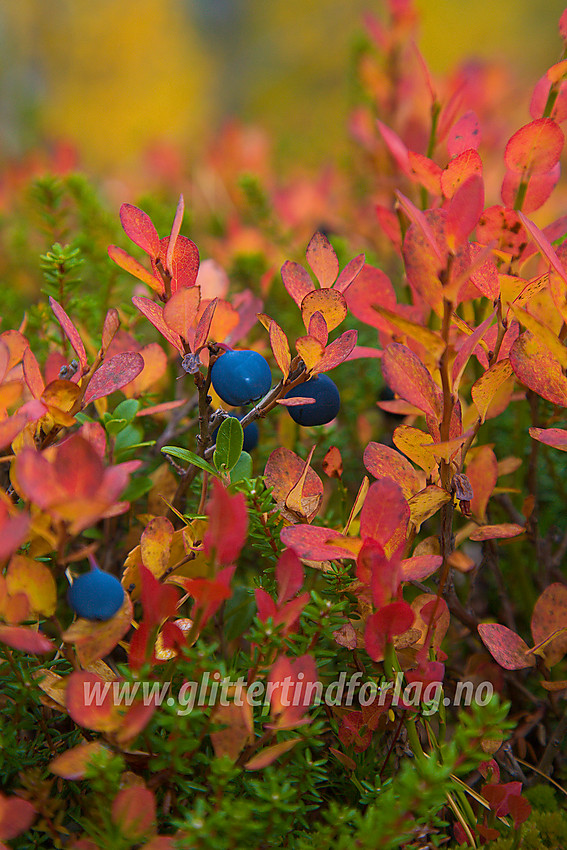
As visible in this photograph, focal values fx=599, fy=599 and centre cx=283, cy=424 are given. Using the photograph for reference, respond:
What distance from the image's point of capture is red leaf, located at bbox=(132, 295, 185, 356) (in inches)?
16.1

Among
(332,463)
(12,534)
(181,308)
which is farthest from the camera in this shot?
(332,463)

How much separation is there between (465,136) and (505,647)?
420 millimetres

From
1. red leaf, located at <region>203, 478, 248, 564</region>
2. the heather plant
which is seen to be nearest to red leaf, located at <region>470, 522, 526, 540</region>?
the heather plant

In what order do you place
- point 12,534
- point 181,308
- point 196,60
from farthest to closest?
point 196,60
point 181,308
point 12,534

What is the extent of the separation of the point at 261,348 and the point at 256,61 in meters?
5.16

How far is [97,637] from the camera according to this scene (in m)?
0.36

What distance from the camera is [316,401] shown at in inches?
17.5

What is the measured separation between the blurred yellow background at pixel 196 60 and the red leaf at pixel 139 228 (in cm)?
307

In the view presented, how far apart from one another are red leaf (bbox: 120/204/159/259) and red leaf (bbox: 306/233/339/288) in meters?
0.11

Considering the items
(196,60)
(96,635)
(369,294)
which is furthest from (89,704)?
(196,60)

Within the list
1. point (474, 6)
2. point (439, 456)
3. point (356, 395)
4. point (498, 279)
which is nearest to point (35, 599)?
point (439, 456)

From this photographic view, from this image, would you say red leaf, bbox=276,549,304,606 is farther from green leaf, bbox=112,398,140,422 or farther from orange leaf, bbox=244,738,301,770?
green leaf, bbox=112,398,140,422

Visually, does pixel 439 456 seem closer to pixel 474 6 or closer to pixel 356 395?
pixel 356 395

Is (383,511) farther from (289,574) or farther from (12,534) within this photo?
(12,534)
